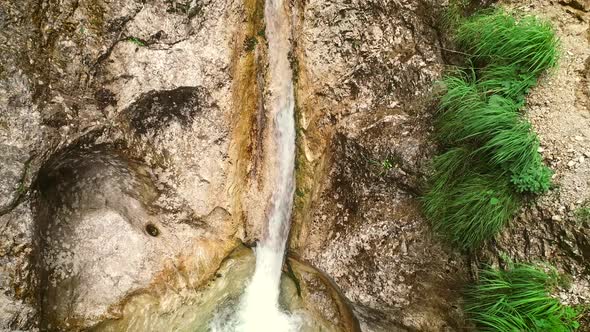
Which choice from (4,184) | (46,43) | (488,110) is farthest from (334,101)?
(4,184)

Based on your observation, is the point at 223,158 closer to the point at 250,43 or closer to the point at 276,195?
the point at 276,195

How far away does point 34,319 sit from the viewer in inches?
167

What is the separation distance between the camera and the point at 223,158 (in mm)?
5309

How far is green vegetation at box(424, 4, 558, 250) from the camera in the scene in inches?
149

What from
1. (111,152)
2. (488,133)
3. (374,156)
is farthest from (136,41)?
(488,133)

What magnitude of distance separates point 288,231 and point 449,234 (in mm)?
2103

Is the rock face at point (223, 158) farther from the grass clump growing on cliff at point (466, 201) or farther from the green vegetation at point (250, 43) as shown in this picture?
the grass clump growing on cliff at point (466, 201)

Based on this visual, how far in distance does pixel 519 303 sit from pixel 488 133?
1.49 metres

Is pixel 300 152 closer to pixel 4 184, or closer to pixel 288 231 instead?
pixel 288 231

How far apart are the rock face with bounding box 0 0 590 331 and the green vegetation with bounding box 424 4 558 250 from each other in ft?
0.56

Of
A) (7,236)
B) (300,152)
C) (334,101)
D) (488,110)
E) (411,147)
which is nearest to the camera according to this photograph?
(488,110)

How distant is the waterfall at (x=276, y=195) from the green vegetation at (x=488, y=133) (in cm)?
189

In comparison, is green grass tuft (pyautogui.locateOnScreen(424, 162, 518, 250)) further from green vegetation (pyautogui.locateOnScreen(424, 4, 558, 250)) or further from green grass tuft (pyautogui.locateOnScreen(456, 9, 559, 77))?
green grass tuft (pyautogui.locateOnScreen(456, 9, 559, 77))

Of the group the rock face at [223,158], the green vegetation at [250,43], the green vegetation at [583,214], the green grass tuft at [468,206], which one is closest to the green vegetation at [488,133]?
the green grass tuft at [468,206]
